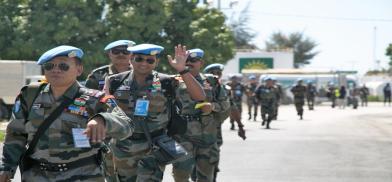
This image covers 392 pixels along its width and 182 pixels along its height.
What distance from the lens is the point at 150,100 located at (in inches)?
305

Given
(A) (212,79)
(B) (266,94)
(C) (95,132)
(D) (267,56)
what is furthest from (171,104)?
(D) (267,56)

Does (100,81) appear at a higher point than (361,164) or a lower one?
higher

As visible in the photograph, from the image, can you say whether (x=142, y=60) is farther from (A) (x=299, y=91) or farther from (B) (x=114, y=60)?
(A) (x=299, y=91)

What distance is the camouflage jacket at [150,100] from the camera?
25.3 ft

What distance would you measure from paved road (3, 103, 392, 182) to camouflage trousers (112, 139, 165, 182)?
→ 4.44 metres

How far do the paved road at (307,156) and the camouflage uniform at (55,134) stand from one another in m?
6.92

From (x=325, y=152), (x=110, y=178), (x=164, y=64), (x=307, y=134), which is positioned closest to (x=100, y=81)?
(x=110, y=178)

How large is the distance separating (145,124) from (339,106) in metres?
47.7

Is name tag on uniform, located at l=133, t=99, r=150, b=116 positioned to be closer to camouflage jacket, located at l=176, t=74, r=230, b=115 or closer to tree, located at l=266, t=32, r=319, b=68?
camouflage jacket, located at l=176, t=74, r=230, b=115

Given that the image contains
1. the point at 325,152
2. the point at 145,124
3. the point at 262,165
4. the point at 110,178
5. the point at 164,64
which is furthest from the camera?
the point at 164,64

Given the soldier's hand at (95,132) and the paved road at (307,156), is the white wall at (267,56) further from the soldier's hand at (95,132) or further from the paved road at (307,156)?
the soldier's hand at (95,132)

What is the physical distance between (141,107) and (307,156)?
951 cm

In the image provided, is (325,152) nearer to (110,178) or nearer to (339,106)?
(110,178)

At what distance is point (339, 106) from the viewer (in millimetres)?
54469
